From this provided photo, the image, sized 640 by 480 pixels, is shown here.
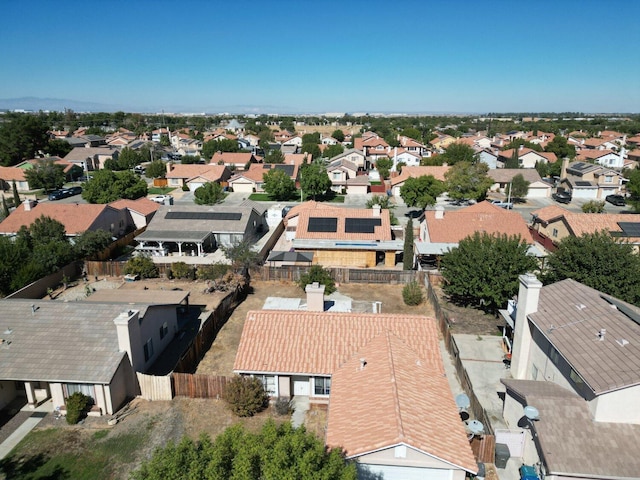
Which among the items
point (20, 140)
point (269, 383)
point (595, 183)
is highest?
point (20, 140)

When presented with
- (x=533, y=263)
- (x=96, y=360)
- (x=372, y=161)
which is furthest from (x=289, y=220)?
(x=372, y=161)

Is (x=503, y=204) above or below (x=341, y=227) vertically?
below

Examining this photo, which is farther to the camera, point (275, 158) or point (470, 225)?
point (275, 158)

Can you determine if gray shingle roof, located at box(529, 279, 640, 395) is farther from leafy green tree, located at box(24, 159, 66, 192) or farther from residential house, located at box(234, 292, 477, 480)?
leafy green tree, located at box(24, 159, 66, 192)

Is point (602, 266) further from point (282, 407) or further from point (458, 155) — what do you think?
point (458, 155)

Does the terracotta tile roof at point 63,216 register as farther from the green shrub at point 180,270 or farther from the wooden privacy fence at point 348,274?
the wooden privacy fence at point 348,274

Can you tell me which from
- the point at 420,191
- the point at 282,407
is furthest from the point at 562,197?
the point at 282,407

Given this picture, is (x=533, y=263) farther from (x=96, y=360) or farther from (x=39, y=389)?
(x=39, y=389)
